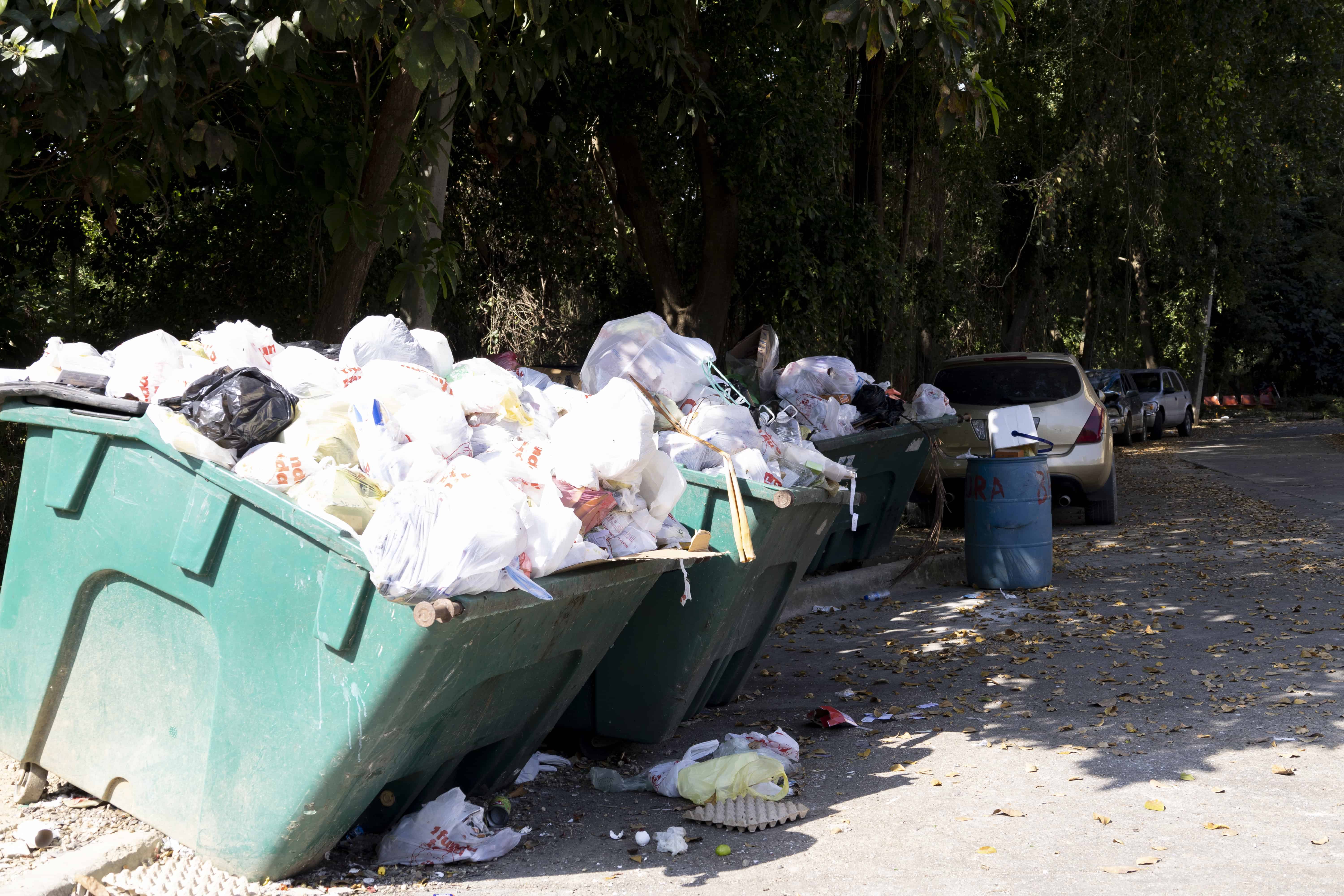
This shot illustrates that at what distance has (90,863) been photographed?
366 cm

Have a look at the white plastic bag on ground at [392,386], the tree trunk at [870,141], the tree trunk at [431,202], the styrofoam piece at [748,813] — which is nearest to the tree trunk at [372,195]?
the tree trunk at [431,202]

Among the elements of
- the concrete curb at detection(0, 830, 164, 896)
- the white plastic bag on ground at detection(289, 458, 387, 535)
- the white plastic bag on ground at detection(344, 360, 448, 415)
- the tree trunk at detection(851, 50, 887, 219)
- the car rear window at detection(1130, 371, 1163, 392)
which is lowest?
the concrete curb at detection(0, 830, 164, 896)

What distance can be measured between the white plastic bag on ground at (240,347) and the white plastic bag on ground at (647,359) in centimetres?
146

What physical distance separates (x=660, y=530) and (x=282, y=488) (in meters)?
1.40

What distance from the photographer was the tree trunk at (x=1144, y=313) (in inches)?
1050

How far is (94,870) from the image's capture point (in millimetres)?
3627

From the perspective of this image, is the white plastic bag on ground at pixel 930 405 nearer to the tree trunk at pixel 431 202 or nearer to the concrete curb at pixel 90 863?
the tree trunk at pixel 431 202

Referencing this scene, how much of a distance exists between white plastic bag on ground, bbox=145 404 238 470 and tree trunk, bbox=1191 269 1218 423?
30.3 meters

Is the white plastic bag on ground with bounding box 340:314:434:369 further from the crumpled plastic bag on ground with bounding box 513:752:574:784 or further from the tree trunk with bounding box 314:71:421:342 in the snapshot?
the tree trunk with bounding box 314:71:421:342

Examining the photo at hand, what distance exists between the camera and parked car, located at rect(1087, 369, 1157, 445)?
2411cm

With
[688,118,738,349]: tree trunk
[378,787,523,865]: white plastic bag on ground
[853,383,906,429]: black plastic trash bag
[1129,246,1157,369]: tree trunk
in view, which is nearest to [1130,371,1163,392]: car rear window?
[1129,246,1157,369]: tree trunk

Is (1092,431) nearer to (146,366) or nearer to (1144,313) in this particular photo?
(146,366)

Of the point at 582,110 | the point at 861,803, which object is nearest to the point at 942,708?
the point at 861,803

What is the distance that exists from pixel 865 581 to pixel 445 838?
510 centimetres
